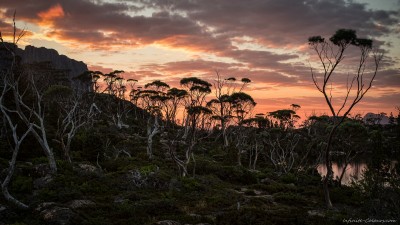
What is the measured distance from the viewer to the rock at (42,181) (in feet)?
65.4

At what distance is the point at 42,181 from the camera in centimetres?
2048

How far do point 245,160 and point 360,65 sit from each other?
117ft

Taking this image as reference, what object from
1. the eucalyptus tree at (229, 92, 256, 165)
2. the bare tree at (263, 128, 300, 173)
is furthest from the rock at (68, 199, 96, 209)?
the eucalyptus tree at (229, 92, 256, 165)

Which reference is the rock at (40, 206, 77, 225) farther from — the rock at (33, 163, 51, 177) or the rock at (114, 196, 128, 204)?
the rock at (33, 163, 51, 177)

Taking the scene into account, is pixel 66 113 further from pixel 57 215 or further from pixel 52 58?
pixel 52 58

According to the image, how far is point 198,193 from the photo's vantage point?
23.8 meters

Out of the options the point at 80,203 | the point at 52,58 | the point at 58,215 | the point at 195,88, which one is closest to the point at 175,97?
the point at 195,88

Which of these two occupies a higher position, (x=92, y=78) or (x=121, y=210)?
(x=92, y=78)

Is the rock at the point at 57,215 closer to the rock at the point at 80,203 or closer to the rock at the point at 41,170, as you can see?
the rock at the point at 80,203

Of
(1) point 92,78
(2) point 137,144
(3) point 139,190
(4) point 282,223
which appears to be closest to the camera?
(4) point 282,223

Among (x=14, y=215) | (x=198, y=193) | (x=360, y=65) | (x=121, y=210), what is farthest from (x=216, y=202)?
(x=360, y=65)

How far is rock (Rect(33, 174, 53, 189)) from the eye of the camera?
65.4 feet

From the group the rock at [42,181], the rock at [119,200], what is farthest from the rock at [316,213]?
the rock at [42,181]

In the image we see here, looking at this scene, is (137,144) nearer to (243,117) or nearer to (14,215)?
(243,117)
